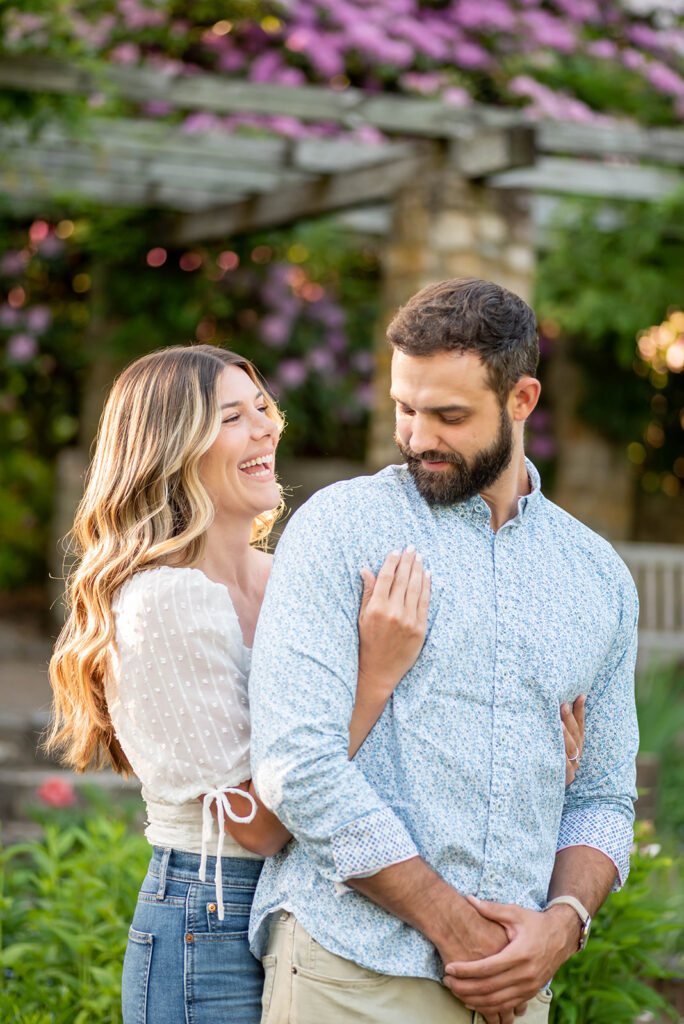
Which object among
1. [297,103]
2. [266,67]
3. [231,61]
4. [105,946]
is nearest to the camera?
[105,946]

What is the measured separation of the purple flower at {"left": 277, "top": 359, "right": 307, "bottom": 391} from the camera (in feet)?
29.5

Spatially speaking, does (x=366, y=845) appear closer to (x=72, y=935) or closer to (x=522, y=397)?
(x=522, y=397)

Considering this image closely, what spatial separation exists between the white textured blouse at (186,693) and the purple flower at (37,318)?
283 inches

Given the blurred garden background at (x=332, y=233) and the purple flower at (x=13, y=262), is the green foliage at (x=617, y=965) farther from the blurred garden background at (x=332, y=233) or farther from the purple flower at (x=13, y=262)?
the purple flower at (x=13, y=262)

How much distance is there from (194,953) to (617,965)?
3.68ft

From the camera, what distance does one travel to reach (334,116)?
18.6ft

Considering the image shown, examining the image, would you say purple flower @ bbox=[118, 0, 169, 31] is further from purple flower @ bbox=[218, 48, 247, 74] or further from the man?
the man

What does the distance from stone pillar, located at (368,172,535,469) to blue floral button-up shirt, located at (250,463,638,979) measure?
4002 mm

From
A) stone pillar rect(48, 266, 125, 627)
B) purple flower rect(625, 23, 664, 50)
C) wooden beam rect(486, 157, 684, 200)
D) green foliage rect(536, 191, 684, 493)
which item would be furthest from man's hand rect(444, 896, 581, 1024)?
purple flower rect(625, 23, 664, 50)

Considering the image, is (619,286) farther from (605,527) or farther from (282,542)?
(282,542)

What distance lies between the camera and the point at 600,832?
191 cm

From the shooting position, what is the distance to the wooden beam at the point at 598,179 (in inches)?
252

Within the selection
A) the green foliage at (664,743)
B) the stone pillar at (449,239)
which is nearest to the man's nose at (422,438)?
the green foliage at (664,743)

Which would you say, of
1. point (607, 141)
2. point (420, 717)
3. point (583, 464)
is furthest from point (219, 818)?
point (583, 464)
